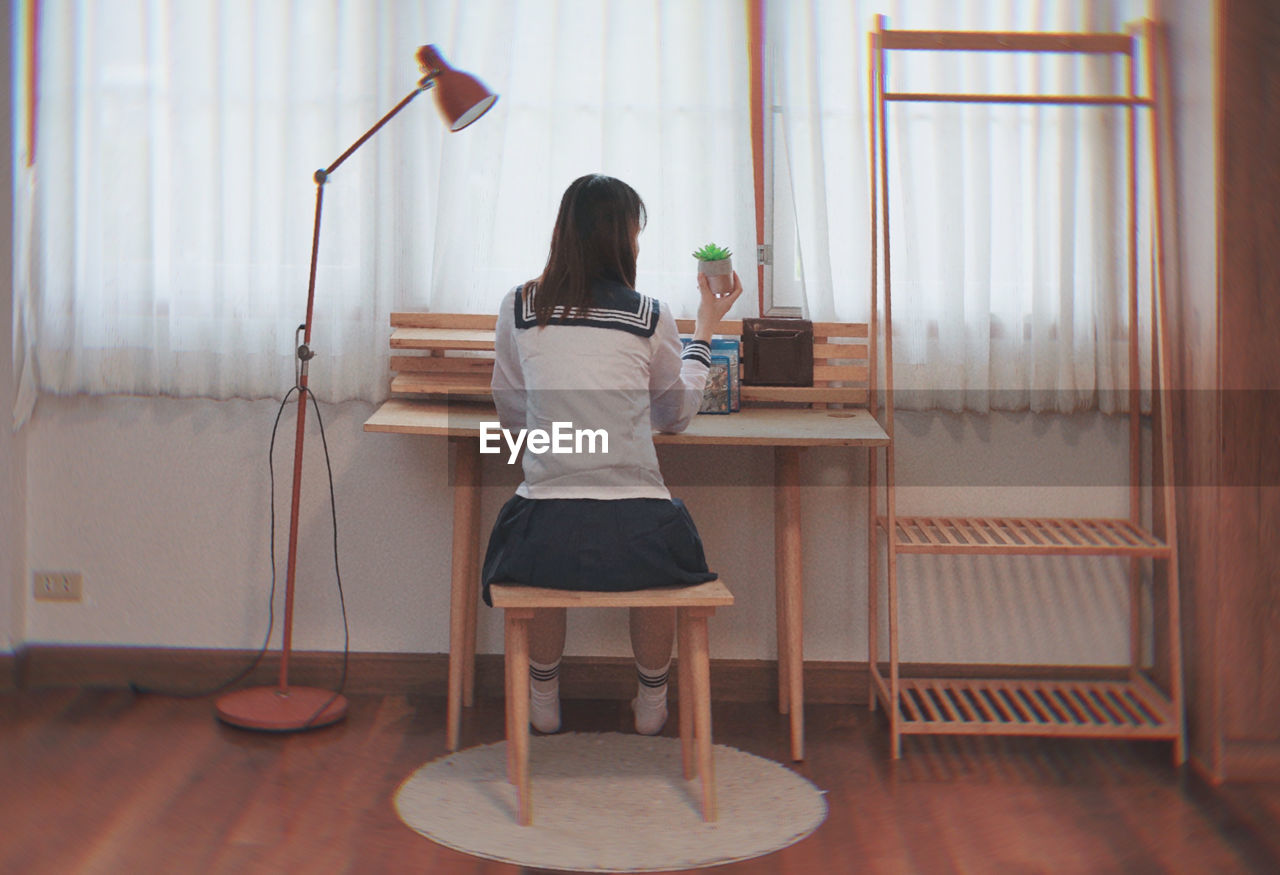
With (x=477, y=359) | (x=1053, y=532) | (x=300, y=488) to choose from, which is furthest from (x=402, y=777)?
(x=1053, y=532)

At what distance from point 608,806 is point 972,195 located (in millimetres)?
1557

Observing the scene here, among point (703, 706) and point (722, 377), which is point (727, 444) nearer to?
point (722, 377)

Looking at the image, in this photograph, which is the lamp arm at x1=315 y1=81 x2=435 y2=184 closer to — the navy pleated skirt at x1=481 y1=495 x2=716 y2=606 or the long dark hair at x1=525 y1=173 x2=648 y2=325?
the long dark hair at x1=525 y1=173 x2=648 y2=325

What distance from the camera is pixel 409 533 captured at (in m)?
2.89

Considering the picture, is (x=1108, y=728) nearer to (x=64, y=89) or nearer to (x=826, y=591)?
(x=826, y=591)

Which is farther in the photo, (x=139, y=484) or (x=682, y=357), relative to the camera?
(x=139, y=484)

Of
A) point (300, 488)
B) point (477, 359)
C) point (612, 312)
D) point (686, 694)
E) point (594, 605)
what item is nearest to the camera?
point (594, 605)

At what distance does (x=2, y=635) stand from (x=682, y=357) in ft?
5.76

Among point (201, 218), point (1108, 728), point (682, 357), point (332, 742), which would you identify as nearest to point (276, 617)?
point (332, 742)

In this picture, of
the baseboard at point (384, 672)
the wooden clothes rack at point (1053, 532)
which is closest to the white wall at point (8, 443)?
the baseboard at point (384, 672)

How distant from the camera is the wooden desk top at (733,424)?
7.84 ft

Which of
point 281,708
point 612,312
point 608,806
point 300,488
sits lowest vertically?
point 608,806

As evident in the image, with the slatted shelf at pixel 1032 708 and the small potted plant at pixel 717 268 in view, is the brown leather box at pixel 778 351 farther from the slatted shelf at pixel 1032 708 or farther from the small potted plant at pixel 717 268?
the slatted shelf at pixel 1032 708

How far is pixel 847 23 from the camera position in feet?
9.03
